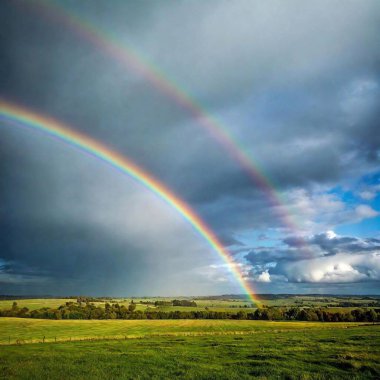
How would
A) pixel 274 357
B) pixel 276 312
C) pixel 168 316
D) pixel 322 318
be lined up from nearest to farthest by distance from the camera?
pixel 274 357 → pixel 322 318 → pixel 276 312 → pixel 168 316

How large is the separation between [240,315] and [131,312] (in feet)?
133

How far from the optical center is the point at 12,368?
2392 centimetres

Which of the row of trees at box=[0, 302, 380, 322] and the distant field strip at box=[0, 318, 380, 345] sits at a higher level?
the row of trees at box=[0, 302, 380, 322]

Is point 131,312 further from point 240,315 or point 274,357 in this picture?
point 274,357

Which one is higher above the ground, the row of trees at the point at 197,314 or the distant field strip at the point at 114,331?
the row of trees at the point at 197,314

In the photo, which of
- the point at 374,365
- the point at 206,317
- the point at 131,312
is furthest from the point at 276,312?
the point at 374,365

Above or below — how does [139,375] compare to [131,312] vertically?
below

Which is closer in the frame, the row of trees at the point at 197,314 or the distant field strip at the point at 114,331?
the distant field strip at the point at 114,331

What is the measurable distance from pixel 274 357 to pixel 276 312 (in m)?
97.9

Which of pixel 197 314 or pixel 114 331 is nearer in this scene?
pixel 114 331

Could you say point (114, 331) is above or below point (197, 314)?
below

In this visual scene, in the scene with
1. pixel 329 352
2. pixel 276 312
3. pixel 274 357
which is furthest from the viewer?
pixel 276 312

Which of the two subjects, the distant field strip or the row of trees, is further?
the row of trees

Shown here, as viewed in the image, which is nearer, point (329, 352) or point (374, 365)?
point (374, 365)
